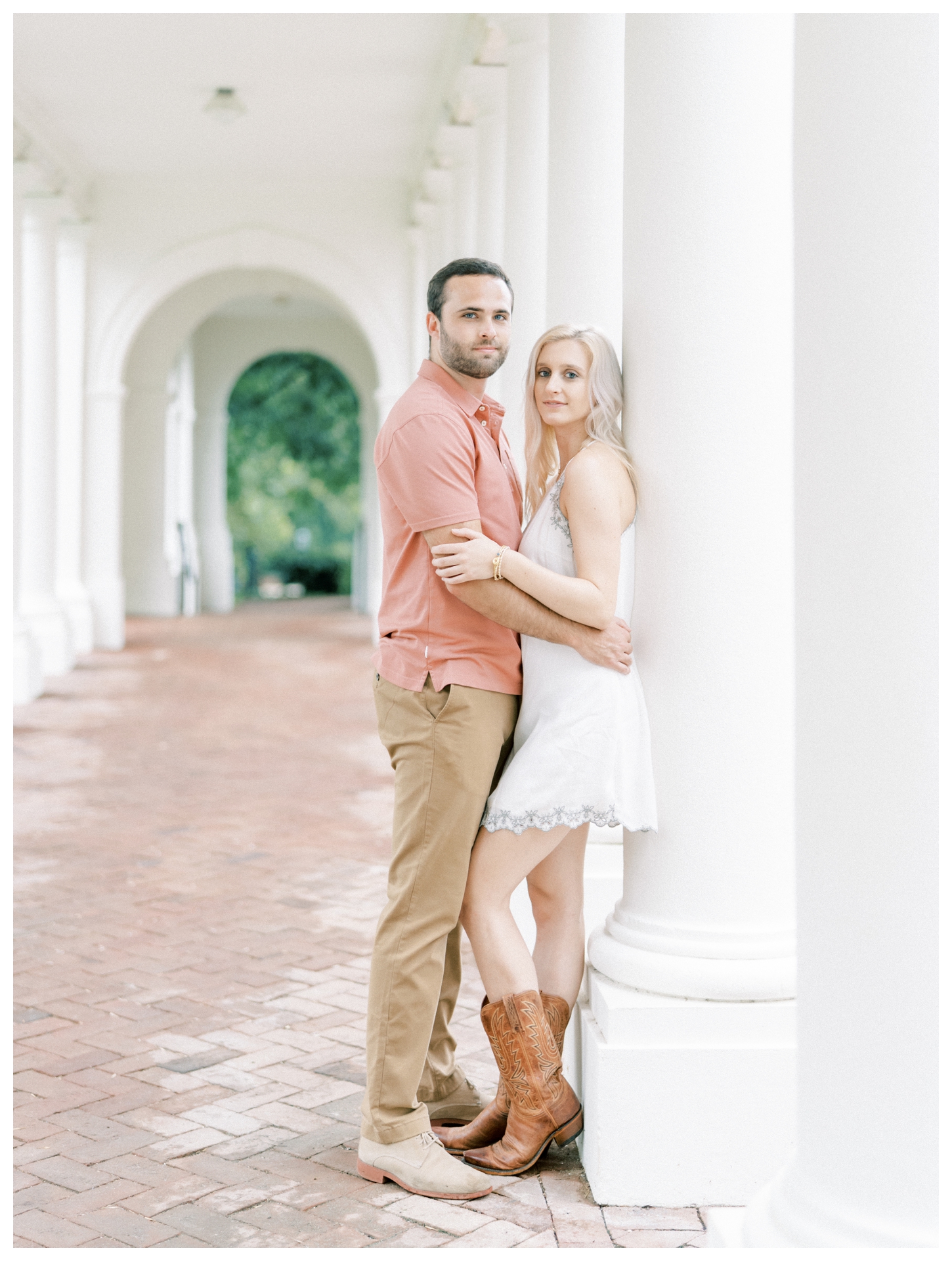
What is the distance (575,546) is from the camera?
2996mm

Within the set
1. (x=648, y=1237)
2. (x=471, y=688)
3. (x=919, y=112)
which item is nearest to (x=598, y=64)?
(x=471, y=688)

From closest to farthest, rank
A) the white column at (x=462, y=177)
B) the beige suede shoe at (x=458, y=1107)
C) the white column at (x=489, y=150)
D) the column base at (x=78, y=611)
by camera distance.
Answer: the beige suede shoe at (x=458, y=1107) < the white column at (x=489, y=150) < the white column at (x=462, y=177) < the column base at (x=78, y=611)

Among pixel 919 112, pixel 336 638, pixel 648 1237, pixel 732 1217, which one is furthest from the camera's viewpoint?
pixel 336 638

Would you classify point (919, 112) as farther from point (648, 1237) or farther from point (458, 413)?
point (648, 1237)

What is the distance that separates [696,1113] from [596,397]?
5.33 ft

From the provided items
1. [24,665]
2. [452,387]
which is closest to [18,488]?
[24,665]

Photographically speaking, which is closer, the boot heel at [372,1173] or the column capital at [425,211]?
the boot heel at [372,1173]

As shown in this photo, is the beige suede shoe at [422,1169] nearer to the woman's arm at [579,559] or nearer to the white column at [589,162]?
the woman's arm at [579,559]

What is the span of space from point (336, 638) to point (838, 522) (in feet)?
53.4

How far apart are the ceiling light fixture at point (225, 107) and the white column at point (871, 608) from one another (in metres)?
11.1

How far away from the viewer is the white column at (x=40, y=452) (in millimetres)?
13203

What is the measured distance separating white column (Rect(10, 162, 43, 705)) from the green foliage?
17.3 meters

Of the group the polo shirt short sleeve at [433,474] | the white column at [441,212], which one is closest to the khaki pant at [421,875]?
the polo shirt short sleeve at [433,474]

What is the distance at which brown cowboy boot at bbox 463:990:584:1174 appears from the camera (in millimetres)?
3023
